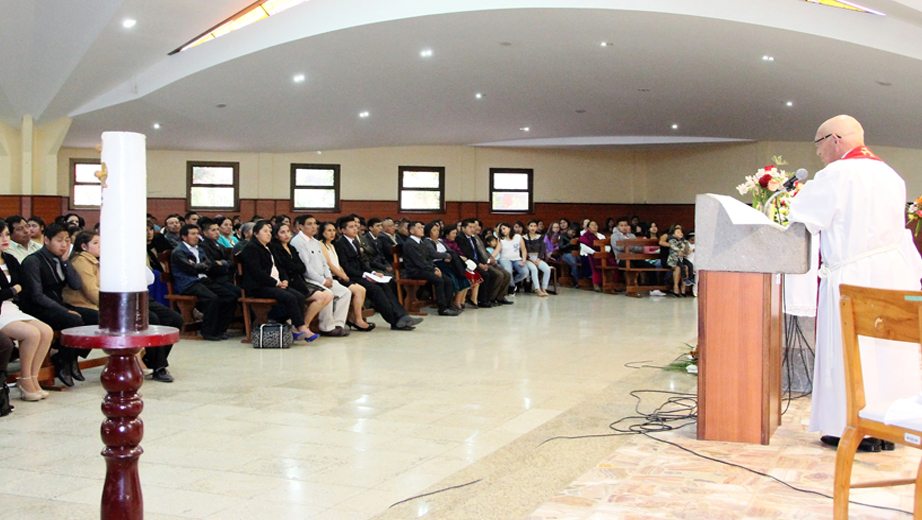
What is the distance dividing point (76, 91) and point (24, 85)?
2.25 ft

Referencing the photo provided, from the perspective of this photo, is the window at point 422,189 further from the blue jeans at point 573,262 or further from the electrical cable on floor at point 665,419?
the electrical cable on floor at point 665,419

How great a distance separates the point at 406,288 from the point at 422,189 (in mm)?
8112

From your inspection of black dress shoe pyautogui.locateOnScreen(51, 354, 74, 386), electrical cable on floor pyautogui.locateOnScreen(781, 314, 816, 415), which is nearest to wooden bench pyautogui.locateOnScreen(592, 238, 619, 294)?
electrical cable on floor pyautogui.locateOnScreen(781, 314, 816, 415)

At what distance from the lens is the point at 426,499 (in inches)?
115

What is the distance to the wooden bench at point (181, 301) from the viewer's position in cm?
709

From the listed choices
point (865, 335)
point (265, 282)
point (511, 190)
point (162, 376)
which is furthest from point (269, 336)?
A: point (511, 190)

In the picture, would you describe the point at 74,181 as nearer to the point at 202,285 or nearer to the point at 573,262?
the point at 573,262

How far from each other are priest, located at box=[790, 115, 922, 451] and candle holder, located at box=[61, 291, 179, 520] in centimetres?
260

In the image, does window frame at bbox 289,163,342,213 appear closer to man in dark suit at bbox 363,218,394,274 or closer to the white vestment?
man in dark suit at bbox 363,218,394,274

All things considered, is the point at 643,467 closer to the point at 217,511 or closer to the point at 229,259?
the point at 217,511

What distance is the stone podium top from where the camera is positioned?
3.32 metres

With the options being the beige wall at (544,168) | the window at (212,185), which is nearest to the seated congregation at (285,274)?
the beige wall at (544,168)

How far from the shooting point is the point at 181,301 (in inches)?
289

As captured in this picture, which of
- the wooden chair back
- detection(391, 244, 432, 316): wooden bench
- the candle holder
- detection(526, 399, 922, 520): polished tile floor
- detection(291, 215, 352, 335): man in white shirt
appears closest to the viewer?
the candle holder
